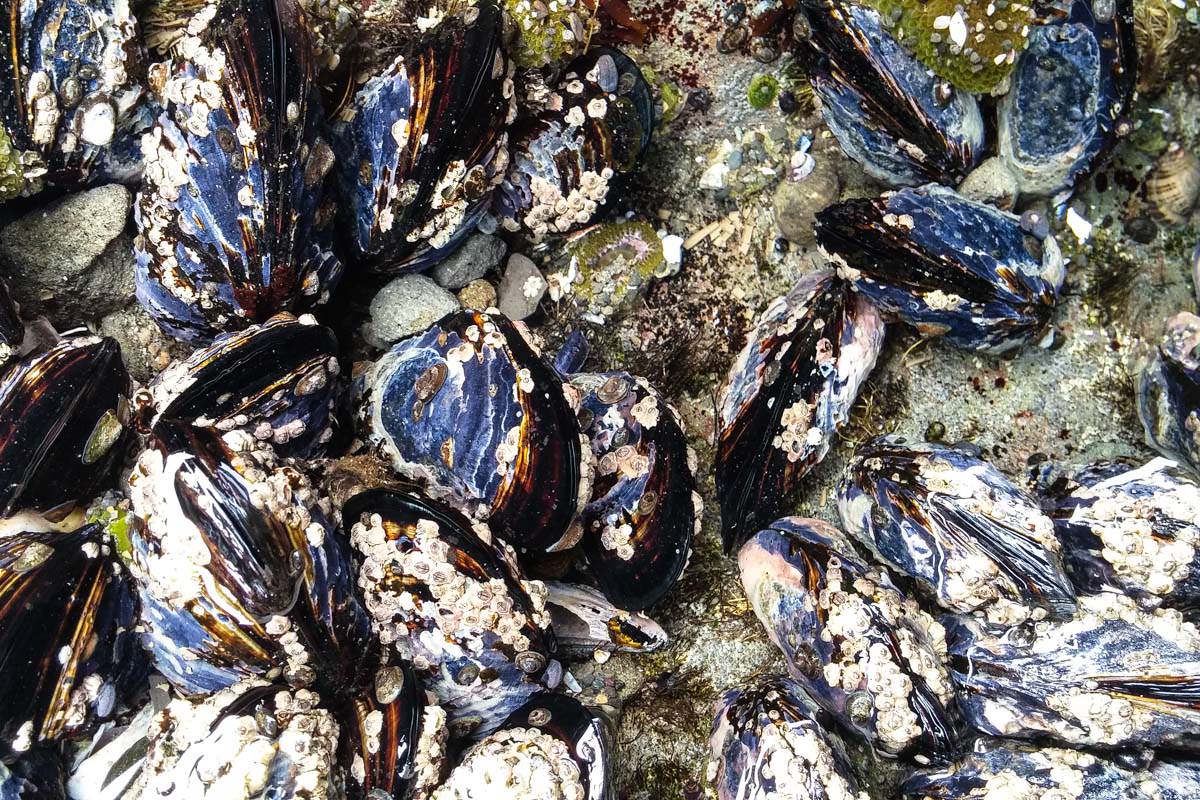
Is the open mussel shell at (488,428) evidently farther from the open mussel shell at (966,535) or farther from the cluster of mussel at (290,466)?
the open mussel shell at (966,535)

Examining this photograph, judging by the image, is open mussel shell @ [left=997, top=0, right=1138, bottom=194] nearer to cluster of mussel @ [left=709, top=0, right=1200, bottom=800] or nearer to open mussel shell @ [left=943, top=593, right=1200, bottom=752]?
cluster of mussel @ [left=709, top=0, right=1200, bottom=800]

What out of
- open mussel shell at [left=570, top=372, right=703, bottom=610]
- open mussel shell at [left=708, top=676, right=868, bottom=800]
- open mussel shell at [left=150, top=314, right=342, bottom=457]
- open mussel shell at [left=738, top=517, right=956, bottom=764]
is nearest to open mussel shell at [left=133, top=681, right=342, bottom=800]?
open mussel shell at [left=150, top=314, right=342, bottom=457]

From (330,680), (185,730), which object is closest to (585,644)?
(330,680)

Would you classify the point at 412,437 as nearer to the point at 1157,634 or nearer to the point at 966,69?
the point at 966,69

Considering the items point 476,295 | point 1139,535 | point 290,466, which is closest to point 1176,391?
point 1139,535

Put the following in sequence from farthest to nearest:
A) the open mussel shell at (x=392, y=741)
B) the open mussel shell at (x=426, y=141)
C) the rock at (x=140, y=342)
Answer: the rock at (x=140, y=342), the open mussel shell at (x=426, y=141), the open mussel shell at (x=392, y=741)

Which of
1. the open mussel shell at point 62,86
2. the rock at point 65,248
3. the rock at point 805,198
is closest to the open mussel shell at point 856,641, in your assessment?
the rock at point 805,198
